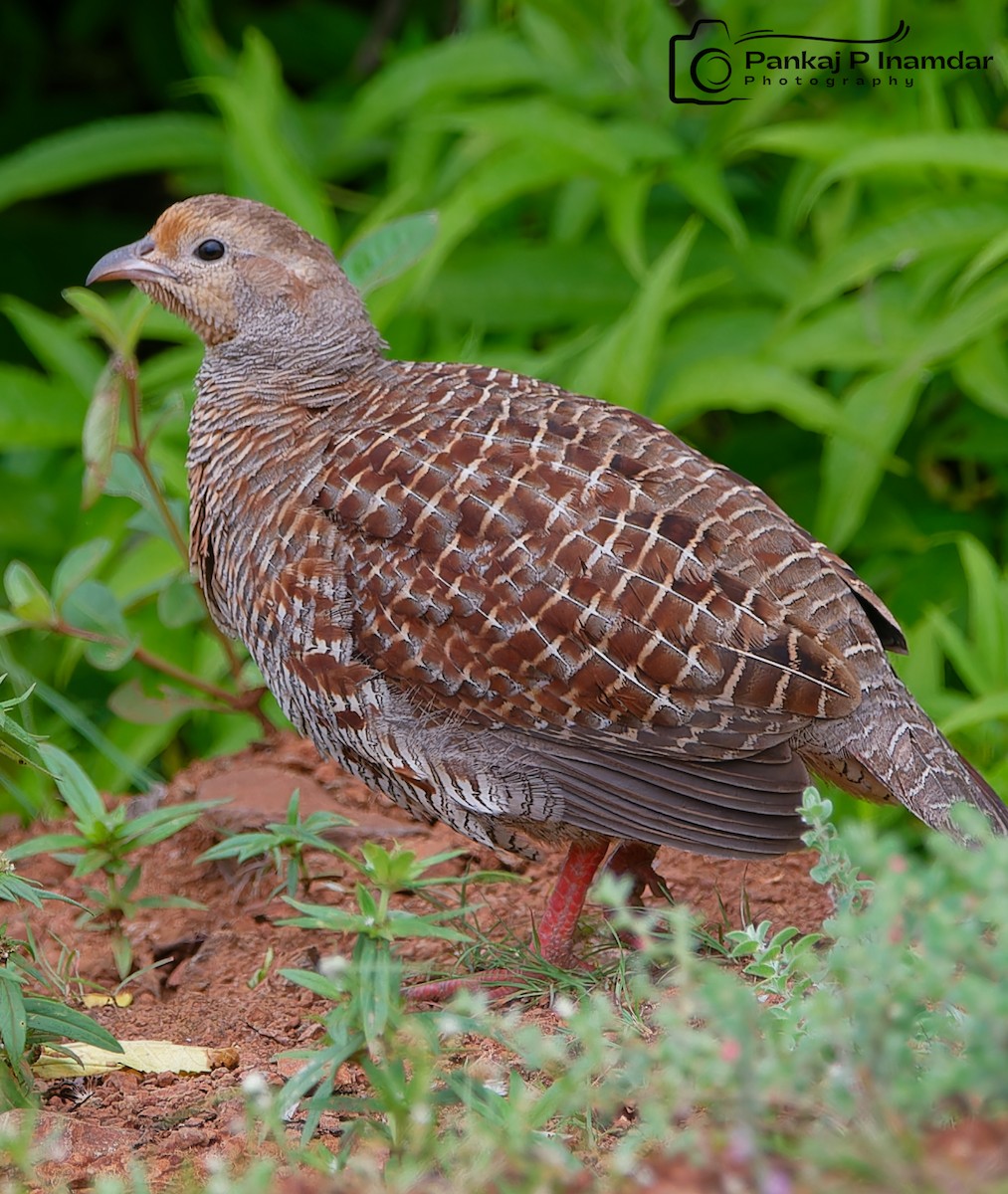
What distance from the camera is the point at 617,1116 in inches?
107

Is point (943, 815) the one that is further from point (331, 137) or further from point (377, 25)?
point (377, 25)

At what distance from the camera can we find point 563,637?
3.32 m

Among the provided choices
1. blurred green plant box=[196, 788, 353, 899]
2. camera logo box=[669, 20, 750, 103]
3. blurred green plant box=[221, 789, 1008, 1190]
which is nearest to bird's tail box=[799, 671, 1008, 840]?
blurred green plant box=[221, 789, 1008, 1190]

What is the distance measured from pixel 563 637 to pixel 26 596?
1.49m

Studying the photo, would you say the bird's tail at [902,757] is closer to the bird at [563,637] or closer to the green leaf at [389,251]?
the bird at [563,637]

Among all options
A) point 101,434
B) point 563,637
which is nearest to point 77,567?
point 101,434

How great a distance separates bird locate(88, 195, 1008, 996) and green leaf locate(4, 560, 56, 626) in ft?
1.77

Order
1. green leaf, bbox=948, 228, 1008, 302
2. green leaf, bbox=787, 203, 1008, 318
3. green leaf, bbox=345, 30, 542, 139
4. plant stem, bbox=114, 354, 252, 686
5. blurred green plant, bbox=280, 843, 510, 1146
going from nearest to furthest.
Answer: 1. blurred green plant, bbox=280, 843, 510, 1146
2. plant stem, bbox=114, 354, 252, 686
3. green leaf, bbox=948, 228, 1008, 302
4. green leaf, bbox=787, 203, 1008, 318
5. green leaf, bbox=345, 30, 542, 139

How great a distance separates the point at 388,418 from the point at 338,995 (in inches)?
65.8

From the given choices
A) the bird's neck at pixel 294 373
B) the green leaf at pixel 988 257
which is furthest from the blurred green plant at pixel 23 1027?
the green leaf at pixel 988 257

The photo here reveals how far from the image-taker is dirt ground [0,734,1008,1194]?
2.84 metres

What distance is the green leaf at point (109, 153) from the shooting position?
6176 mm

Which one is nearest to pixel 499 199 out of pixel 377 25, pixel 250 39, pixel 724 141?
pixel 724 141

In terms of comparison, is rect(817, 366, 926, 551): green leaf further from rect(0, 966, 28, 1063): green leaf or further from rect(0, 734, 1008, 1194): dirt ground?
rect(0, 966, 28, 1063): green leaf
